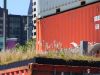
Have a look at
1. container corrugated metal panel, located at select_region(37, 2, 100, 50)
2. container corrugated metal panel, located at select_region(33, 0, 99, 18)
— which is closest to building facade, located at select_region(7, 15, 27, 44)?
container corrugated metal panel, located at select_region(33, 0, 99, 18)

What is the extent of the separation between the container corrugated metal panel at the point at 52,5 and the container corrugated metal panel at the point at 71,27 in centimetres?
46

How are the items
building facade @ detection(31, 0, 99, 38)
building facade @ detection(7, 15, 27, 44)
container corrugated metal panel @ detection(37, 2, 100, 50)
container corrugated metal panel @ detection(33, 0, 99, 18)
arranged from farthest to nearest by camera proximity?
1. building facade @ detection(7, 15, 27, 44)
2. container corrugated metal panel @ detection(33, 0, 99, 18)
3. building facade @ detection(31, 0, 99, 38)
4. container corrugated metal panel @ detection(37, 2, 100, 50)

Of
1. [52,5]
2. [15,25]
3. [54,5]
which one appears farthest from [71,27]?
[15,25]

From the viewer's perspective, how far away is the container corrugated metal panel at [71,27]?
104 ft

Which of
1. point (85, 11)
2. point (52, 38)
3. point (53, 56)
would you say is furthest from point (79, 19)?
point (53, 56)

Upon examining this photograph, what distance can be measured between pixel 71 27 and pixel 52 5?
208 inches

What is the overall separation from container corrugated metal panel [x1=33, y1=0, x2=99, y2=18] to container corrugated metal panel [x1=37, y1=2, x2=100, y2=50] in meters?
0.46

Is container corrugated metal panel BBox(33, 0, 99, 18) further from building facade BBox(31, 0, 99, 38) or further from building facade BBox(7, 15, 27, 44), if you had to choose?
building facade BBox(7, 15, 27, 44)

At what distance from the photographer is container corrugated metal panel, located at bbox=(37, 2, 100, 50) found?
31669 millimetres

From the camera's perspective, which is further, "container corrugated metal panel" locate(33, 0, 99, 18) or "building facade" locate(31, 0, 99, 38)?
"container corrugated metal panel" locate(33, 0, 99, 18)

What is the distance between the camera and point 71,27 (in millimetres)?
35531

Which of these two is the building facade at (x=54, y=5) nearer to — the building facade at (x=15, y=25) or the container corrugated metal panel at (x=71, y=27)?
the container corrugated metal panel at (x=71, y=27)

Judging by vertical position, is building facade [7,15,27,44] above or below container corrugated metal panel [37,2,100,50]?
above

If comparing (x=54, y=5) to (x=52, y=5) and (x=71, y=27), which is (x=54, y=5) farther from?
(x=71, y=27)
